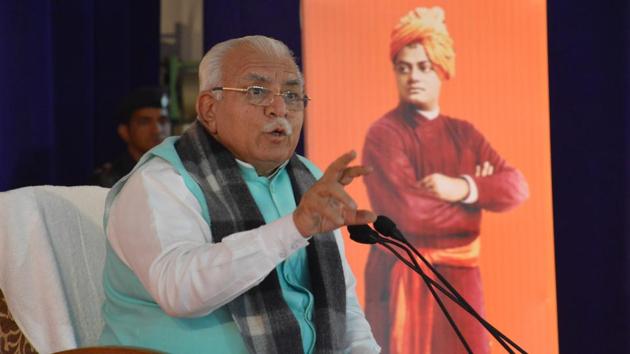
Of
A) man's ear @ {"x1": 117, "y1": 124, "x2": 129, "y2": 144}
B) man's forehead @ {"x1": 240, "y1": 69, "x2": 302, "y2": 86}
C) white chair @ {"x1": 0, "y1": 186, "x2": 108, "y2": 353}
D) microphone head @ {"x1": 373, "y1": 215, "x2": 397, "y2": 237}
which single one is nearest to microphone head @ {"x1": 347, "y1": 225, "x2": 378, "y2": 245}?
microphone head @ {"x1": 373, "y1": 215, "x2": 397, "y2": 237}

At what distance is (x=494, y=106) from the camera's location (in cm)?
338

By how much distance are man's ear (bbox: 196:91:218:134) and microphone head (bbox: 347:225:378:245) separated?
0.49 meters

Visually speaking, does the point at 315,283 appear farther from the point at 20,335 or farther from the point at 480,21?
the point at 480,21

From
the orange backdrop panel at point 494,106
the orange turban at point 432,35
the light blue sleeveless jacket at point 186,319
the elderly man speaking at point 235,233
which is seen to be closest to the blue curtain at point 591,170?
the orange backdrop panel at point 494,106

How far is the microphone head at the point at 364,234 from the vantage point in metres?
1.65

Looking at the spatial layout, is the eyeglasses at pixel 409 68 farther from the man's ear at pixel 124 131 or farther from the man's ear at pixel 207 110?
the man's ear at pixel 207 110

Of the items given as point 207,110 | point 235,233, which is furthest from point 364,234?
point 207,110

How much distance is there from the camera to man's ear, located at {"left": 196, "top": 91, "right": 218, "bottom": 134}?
2039mm

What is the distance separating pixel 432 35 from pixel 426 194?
540 millimetres

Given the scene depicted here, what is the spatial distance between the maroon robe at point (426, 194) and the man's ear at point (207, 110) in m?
1.36

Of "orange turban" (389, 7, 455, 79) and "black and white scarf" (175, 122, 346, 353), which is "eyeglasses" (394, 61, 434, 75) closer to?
"orange turban" (389, 7, 455, 79)

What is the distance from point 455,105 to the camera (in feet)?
11.1

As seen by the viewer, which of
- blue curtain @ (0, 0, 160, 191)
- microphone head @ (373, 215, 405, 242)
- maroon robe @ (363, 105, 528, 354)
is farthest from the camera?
maroon robe @ (363, 105, 528, 354)

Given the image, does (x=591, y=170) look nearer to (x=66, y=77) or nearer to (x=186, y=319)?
(x=66, y=77)
